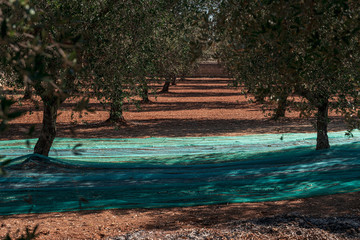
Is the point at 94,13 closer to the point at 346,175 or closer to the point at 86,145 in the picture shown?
the point at 86,145

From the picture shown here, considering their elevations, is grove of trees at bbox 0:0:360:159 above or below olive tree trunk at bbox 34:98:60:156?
above

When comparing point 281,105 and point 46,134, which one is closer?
point 281,105

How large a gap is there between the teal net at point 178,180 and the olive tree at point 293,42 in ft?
4.30

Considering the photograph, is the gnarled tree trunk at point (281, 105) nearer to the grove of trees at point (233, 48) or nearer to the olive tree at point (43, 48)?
the grove of trees at point (233, 48)

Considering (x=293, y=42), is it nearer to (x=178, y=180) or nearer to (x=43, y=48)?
(x=43, y=48)

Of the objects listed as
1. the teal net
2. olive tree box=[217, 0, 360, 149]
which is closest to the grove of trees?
olive tree box=[217, 0, 360, 149]

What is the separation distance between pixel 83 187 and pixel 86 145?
427cm

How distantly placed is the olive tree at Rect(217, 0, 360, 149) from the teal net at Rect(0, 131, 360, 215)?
1.31m

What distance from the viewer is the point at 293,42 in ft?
18.9

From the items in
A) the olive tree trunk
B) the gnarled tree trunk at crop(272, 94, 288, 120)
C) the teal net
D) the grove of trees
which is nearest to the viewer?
the grove of trees

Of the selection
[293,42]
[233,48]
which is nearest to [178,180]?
[233,48]

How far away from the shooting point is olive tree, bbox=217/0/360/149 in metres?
4.98

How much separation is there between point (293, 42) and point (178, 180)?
437 cm

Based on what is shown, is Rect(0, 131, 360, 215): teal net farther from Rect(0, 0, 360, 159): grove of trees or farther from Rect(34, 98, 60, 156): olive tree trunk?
Rect(0, 0, 360, 159): grove of trees
